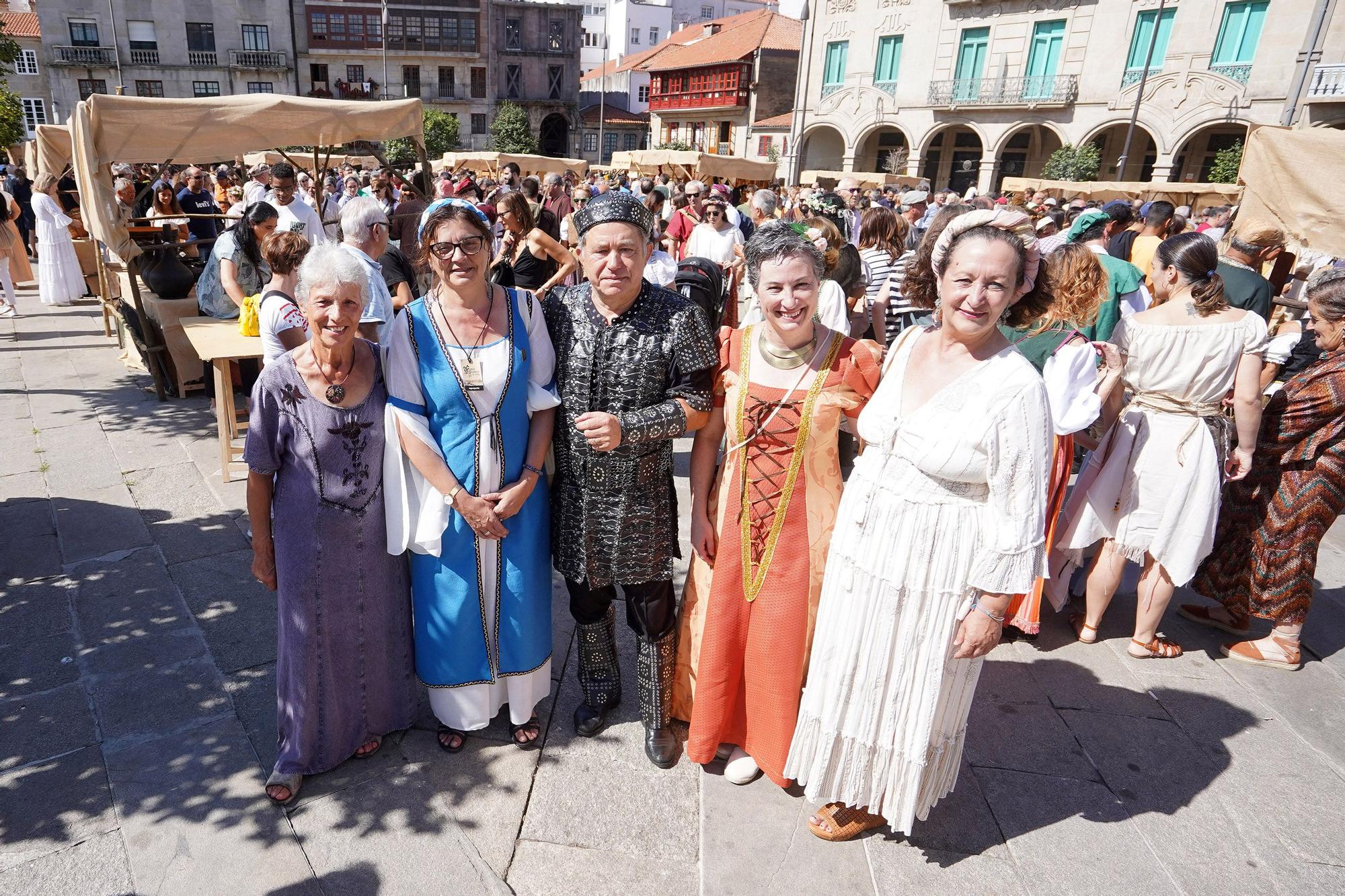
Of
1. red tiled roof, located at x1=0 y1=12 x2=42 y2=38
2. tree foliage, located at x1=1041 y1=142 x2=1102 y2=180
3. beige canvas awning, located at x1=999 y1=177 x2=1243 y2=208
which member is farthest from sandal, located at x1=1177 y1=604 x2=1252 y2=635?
red tiled roof, located at x1=0 y1=12 x2=42 y2=38

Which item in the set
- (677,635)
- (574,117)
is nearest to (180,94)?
(574,117)

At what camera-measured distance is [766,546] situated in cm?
241

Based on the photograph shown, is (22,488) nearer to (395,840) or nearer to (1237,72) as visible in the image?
(395,840)

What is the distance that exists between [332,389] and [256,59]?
5068 cm

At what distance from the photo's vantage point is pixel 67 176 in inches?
463

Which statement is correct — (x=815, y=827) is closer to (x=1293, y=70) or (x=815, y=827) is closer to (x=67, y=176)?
(x=67, y=176)

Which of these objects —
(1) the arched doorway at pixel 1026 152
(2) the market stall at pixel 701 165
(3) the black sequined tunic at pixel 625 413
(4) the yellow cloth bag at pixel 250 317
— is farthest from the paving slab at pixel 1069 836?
(1) the arched doorway at pixel 1026 152

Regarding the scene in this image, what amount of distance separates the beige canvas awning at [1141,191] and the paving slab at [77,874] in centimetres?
1751

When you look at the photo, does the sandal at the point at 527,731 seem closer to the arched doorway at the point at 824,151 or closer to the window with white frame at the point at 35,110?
the arched doorway at the point at 824,151

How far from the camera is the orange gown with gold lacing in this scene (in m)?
2.32

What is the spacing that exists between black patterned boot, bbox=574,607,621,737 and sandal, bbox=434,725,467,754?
1.40 feet

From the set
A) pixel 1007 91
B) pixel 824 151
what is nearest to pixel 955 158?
pixel 1007 91

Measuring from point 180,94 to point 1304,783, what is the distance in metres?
52.1

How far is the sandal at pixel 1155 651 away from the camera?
3602mm
